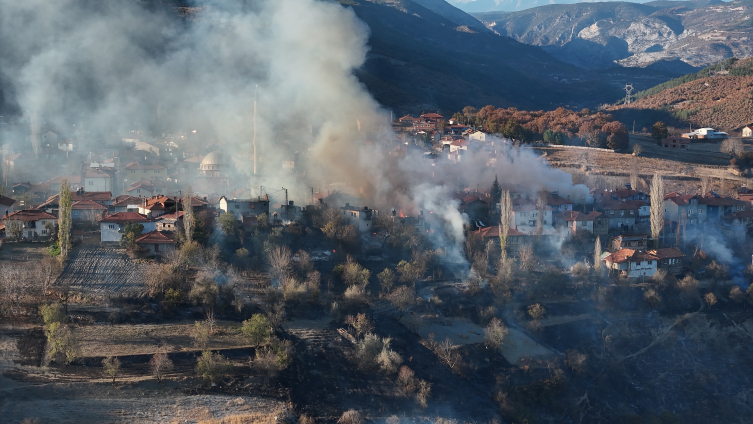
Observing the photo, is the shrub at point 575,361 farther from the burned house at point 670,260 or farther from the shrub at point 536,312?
the burned house at point 670,260

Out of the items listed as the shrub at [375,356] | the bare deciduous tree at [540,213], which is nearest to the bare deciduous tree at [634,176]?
the bare deciduous tree at [540,213]

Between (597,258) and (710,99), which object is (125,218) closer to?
(597,258)

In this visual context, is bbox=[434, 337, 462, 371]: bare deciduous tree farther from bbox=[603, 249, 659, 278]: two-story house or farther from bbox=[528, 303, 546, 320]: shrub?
bbox=[603, 249, 659, 278]: two-story house

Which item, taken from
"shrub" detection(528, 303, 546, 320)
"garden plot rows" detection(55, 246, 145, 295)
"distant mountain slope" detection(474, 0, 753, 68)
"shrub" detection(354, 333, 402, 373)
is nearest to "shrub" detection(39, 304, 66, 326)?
"garden plot rows" detection(55, 246, 145, 295)

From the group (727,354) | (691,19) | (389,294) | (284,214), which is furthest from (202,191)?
(691,19)

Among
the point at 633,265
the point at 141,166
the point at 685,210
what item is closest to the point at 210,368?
the point at 633,265
